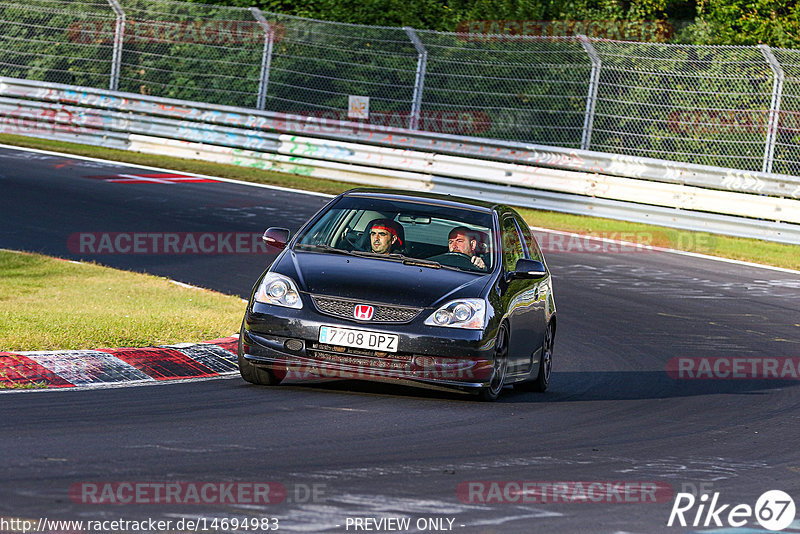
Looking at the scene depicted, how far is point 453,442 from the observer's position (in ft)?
24.6

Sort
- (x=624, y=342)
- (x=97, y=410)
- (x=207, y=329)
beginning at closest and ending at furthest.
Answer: (x=97, y=410) → (x=207, y=329) → (x=624, y=342)

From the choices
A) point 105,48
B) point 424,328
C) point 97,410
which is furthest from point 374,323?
point 105,48

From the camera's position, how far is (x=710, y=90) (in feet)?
68.8

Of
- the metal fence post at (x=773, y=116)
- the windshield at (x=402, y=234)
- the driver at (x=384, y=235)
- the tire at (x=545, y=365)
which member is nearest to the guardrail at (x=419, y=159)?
the metal fence post at (x=773, y=116)

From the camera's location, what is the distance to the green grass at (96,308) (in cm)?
988

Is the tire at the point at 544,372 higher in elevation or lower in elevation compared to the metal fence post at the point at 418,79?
lower

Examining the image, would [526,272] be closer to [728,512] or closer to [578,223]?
[728,512]

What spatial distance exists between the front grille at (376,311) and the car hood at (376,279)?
4 cm

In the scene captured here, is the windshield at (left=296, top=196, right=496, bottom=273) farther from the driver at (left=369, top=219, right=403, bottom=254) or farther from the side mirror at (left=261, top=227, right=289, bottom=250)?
the side mirror at (left=261, top=227, right=289, bottom=250)

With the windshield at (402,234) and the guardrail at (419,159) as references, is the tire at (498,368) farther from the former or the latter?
the guardrail at (419,159)

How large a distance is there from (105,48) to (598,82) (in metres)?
9.93

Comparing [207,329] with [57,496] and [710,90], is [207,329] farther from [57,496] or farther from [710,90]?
[710,90]

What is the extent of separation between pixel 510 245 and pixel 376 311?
1.96 m

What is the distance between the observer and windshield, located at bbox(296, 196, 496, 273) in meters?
9.65
